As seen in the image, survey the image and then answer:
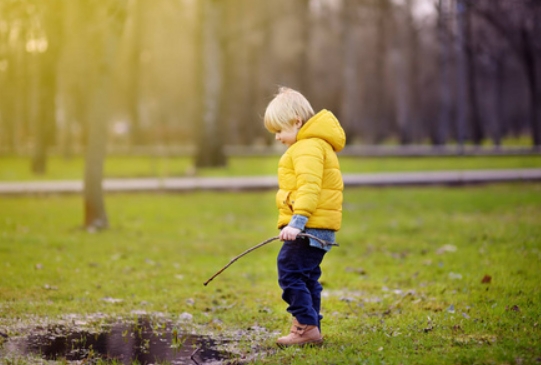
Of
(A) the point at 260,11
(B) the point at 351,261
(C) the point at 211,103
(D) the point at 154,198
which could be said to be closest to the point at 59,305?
(B) the point at 351,261

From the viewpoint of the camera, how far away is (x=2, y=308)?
20.3 ft

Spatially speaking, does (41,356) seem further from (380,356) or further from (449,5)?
(449,5)

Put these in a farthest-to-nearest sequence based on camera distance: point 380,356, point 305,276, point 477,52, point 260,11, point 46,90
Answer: point 260,11 < point 477,52 < point 46,90 < point 305,276 < point 380,356

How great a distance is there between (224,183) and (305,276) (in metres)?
12.3

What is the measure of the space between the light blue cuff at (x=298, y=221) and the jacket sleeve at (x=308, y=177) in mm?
21

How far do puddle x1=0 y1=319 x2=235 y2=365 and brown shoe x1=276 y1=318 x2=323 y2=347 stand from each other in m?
0.39

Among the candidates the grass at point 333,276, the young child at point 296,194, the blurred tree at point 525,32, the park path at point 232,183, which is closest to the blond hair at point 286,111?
the young child at point 296,194

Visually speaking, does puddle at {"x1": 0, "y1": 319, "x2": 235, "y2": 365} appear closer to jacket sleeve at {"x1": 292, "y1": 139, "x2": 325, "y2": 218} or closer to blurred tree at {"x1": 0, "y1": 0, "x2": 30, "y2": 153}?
jacket sleeve at {"x1": 292, "y1": 139, "x2": 325, "y2": 218}

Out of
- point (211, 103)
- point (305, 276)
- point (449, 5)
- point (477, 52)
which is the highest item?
point (449, 5)

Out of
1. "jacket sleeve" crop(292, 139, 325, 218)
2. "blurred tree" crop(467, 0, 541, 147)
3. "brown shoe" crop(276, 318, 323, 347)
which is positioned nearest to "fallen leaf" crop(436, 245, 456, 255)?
"brown shoe" crop(276, 318, 323, 347)

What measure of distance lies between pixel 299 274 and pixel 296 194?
0.53 meters

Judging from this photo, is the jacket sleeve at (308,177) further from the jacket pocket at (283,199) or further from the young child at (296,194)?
the jacket pocket at (283,199)

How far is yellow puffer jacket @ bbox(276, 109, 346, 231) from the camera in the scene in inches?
193

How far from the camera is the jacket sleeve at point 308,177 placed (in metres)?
4.81
